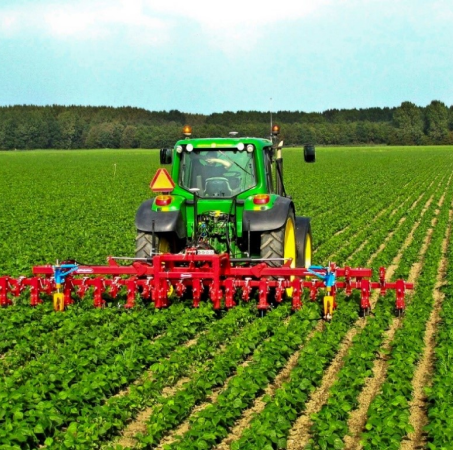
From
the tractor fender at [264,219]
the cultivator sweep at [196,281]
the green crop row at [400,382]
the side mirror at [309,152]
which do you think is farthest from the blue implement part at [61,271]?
the green crop row at [400,382]

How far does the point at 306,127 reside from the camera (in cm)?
13125

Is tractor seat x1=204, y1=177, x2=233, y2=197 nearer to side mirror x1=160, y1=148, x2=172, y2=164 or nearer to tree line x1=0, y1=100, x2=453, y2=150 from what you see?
side mirror x1=160, y1=148, x2=172, y2=164

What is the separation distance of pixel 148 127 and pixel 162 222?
111 m

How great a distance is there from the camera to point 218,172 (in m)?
10.5

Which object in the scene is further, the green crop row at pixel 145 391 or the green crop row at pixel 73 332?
the green crop row at pixel 73 332

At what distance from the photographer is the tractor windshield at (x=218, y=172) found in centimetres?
1041

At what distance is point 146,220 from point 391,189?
2366 cm

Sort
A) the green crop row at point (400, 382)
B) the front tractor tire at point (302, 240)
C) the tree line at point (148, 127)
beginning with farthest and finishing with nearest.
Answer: the tree line at point (148, 127)
the front tractor tire at point (302, 240)
the green crop row at point (400, 382)

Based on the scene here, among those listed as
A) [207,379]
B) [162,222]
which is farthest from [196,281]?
[207,379]

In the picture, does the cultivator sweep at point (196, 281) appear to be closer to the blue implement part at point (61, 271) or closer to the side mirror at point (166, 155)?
the blue implement part at point (61, 271)

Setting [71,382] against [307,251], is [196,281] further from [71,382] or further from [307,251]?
[307,251]

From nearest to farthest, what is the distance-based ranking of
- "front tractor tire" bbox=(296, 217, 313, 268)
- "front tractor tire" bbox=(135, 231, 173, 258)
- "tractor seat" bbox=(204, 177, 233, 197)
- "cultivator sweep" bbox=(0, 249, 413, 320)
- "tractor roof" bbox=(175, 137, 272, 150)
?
"cultivator sweep" bbox=(0, 249, 413, 320) → "front tractor tire" bbox=(135, 231, 173, 258) → "tractor roof" bbox=(175, 137, 272, 150) → "tractor seat" bbox=(204, 177, 233, 197) → "front tractor tire" bbox=(296, 217, 313, 268)

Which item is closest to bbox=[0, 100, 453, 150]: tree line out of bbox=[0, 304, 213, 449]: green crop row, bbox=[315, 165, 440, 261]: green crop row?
bbox=[315, 165, 440, 261]: green crop row

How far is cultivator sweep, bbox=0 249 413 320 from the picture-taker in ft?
30.5
